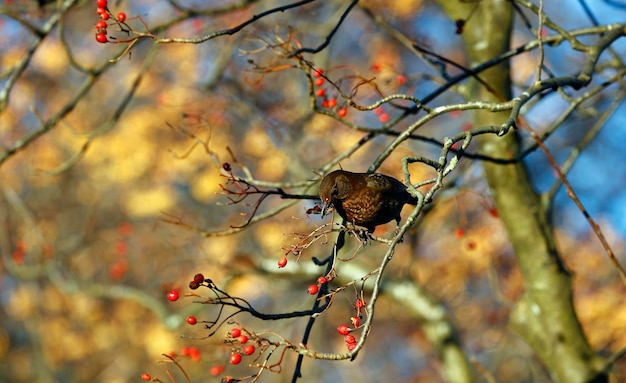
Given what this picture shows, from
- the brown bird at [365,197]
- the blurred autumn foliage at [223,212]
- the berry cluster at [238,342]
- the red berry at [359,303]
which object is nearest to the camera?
the berry cluster at [238,342]

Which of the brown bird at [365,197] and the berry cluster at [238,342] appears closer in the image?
the berry cluster at [238,342]

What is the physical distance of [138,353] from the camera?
12102mm

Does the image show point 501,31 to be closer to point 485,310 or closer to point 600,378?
point 600,378

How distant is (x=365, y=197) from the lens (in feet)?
7.00

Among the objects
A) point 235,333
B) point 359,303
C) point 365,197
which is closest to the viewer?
point 235,333

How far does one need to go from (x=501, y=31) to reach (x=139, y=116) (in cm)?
989

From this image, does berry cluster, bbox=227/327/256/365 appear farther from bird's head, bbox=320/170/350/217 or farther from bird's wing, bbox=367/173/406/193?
bird's wing, bbox=367/173/406/193

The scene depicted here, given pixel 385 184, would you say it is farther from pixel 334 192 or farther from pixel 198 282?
pixel 198 282

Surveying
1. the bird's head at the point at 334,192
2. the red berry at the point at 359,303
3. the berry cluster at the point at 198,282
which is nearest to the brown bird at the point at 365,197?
the bird's head at the point at 334,192

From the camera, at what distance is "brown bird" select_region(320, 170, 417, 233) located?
2.12 m

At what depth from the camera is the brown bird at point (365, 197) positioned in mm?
2125

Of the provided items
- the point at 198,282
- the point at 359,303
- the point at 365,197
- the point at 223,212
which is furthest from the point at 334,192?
the point at 223,212

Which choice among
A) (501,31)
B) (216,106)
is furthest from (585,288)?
(501,31)

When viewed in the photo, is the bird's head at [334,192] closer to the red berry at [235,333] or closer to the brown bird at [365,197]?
the brown bird at [365,197]
